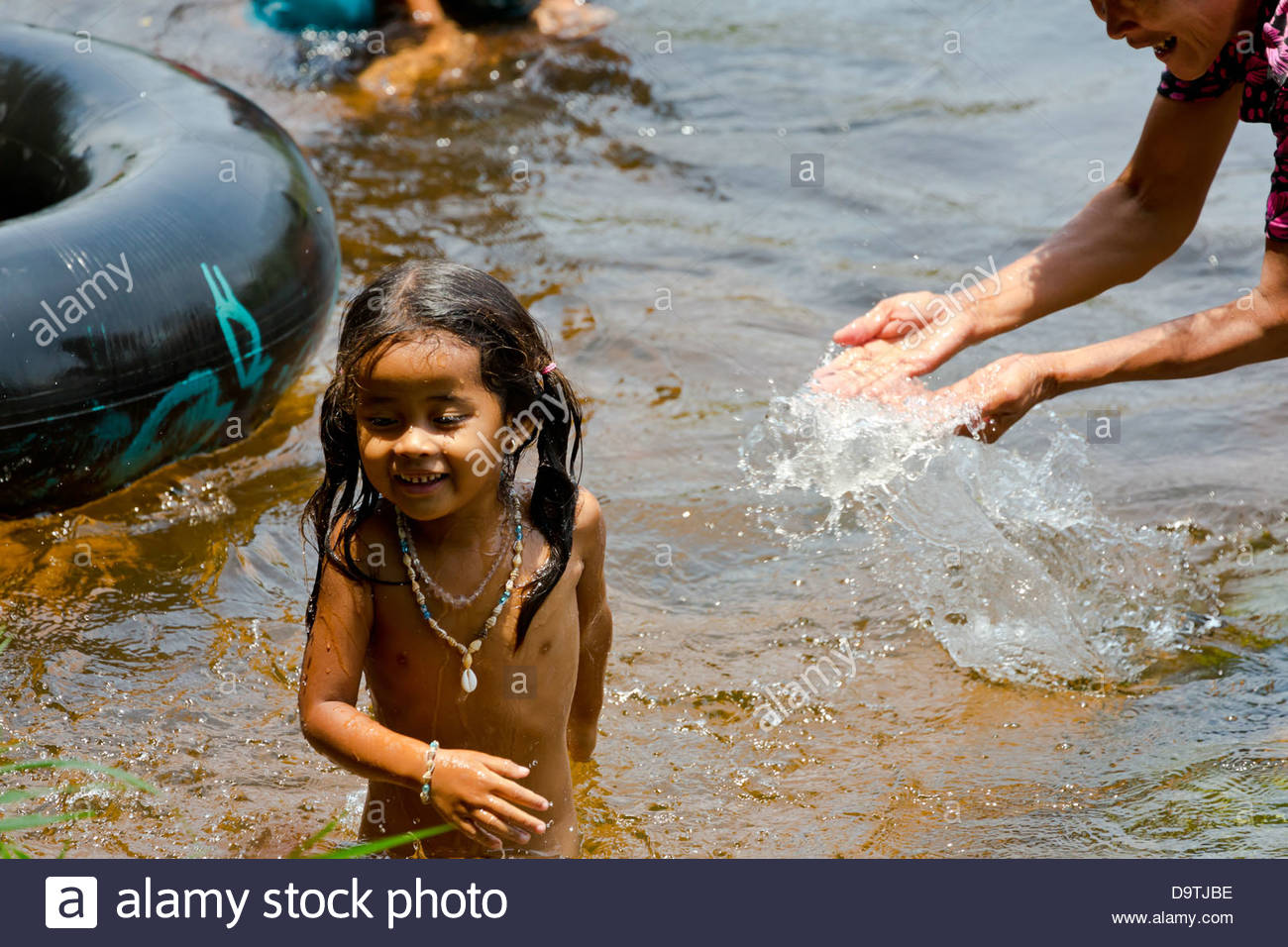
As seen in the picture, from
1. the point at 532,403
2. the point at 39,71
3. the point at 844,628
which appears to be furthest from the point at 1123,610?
the point at 39,71

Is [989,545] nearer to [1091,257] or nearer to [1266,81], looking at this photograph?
[1091,257]

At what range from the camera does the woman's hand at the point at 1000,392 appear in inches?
139

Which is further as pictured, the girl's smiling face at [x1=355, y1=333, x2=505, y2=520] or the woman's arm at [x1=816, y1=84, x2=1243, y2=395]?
the woman's arm at [x1=816, y1=84, x2=1243, y2=395]

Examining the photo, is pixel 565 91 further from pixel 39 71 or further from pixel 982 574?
pixel 982 574

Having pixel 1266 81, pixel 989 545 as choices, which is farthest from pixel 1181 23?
pixel 989 545

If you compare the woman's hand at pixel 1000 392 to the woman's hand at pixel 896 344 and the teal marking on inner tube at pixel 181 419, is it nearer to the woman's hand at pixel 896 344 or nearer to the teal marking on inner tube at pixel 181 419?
the woman's hand at pixel 896 344

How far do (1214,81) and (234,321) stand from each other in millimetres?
3190

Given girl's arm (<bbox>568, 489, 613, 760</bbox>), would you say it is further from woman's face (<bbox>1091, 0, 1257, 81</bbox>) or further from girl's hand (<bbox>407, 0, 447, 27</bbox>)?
girl's hand (<bbox>407, 0, 447, 27</bbox>)

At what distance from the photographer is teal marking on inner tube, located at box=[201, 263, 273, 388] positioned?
5.00m

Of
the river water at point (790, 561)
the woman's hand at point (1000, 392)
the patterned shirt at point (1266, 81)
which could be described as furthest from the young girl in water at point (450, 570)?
the patterned shirt at point (1266, 81)

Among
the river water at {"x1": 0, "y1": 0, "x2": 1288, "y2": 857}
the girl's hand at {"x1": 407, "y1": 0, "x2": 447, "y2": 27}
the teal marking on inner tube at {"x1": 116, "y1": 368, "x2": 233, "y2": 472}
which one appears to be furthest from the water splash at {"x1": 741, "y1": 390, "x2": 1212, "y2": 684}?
the girl's hand at {"x1": 407, "y1": 0, "x2": 447, "y2": 27}

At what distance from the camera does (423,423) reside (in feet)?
8.71

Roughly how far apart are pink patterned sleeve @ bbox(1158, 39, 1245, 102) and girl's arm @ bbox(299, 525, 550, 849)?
259 cm
